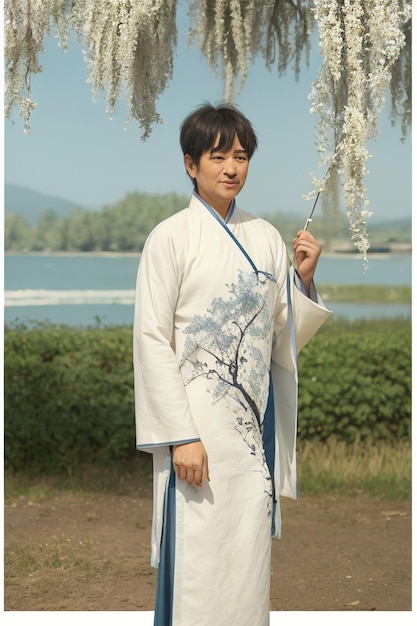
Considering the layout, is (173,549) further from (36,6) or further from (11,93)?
(36,6)

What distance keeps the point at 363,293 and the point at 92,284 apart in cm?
153

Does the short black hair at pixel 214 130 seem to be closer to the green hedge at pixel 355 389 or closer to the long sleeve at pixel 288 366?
the long sleeve at pixel 288 366

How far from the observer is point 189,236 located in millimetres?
2059

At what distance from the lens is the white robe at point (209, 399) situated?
201cm

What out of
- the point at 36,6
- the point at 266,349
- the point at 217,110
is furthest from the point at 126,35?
the point at 266,349

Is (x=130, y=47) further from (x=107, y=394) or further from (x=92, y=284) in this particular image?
(x=92, y=284)

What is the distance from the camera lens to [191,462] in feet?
6.48

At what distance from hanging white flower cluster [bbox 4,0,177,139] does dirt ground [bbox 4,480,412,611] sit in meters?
1.67

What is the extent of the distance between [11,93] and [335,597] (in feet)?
6.78

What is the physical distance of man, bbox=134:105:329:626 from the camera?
6.59 ft

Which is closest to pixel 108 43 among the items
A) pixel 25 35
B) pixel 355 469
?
pixel 25 35

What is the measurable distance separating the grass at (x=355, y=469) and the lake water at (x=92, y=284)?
34.2 inches

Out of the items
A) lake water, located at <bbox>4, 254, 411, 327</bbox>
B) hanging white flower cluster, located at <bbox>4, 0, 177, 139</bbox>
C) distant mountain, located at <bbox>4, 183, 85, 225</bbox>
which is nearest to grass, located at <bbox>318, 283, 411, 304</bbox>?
lake water, located at <bbox>4, 254, 411, 327</bbox>

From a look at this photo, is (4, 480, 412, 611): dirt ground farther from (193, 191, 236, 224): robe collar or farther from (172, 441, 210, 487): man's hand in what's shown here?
(193, 191, 236, 224): robe collar
